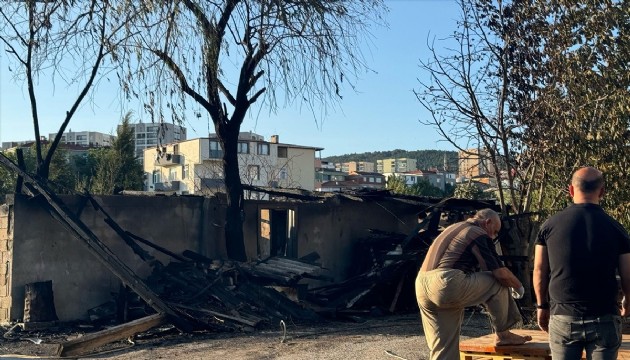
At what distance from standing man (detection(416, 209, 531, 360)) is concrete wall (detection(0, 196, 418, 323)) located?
9.28 metres

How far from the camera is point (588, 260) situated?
4.88 meters

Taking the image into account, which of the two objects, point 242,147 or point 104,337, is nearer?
point 104,337

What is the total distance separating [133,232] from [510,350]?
33.4 feet

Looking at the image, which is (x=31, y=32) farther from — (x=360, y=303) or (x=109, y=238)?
(x=360, y=303)

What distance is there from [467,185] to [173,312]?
7.83m

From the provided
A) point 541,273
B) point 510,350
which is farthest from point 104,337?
point 541,273

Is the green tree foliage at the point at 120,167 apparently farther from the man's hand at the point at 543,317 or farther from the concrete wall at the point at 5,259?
the man's hand at the point at 543,317

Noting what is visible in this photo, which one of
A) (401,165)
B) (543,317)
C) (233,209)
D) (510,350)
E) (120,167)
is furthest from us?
(401,165)

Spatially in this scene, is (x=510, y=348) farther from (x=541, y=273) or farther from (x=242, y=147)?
(x=242, y=147)

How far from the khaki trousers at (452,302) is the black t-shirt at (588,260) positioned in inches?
45.4

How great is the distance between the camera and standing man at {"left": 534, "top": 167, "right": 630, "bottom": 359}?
4863mm

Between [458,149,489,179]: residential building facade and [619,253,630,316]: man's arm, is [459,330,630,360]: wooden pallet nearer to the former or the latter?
[619,253,630,316]: man's arm

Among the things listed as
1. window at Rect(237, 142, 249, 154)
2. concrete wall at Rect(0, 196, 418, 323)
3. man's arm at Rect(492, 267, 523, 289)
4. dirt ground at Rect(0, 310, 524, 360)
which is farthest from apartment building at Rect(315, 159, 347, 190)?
man's arm at Rect(492, 267, 523, 289)

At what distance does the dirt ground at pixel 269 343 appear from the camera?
999cm
